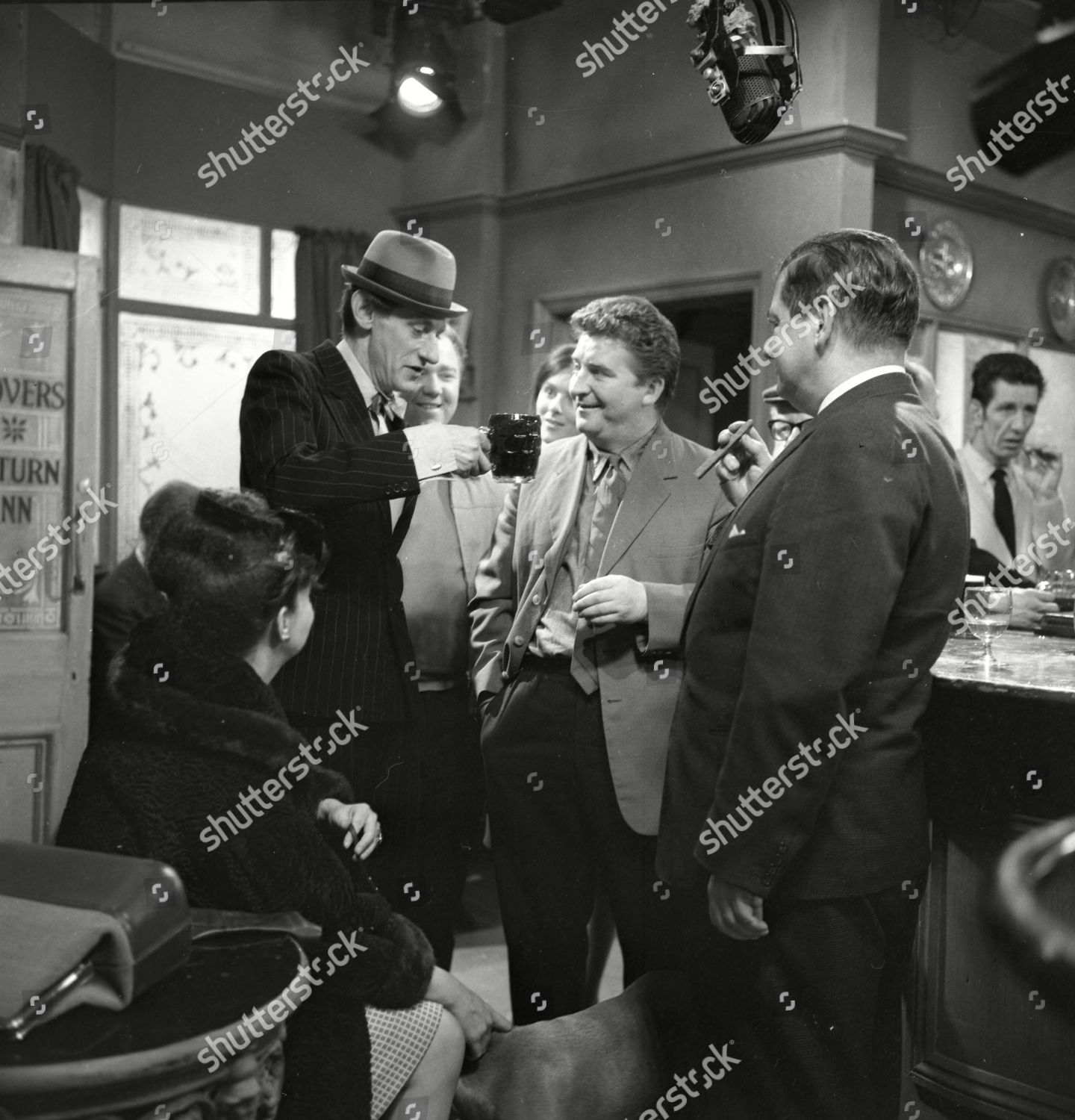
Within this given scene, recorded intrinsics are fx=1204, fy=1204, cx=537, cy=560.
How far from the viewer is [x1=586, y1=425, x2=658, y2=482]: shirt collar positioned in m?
2.16

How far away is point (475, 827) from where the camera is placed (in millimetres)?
2225

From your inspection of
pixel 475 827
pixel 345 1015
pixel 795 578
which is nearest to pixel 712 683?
pixel 795 578

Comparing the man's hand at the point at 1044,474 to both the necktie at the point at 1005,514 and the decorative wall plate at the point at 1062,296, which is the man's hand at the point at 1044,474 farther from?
the decorative wall plate at the point at 1062,296

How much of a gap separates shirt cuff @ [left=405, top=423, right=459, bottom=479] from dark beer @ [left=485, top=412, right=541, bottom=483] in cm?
8

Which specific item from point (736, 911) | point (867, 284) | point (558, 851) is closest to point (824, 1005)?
point (736, 911)

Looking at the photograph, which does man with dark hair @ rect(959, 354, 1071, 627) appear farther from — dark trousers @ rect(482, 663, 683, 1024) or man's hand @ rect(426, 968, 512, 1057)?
man's hand @ rect(426, 968, 512, 1057)

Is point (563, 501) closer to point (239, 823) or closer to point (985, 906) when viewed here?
point (239, 823)

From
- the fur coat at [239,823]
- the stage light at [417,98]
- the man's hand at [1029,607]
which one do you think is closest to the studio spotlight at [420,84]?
the stage light at [417,98]

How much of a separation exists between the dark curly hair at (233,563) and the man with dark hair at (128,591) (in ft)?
0.06

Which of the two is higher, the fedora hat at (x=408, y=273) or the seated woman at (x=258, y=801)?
the fedora hat at (x=408, y=273)

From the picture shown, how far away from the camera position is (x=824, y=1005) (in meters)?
1.93

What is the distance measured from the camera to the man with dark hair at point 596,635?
214cm

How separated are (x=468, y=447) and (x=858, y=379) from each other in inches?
25.5

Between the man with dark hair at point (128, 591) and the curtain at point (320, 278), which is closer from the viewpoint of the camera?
the man with dark hair at point (128, 591)
